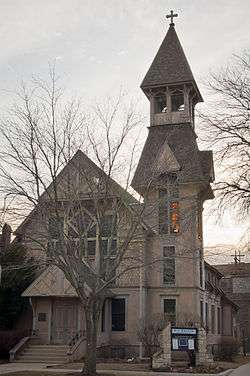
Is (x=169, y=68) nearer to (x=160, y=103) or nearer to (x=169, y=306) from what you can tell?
(x=160, y=103)

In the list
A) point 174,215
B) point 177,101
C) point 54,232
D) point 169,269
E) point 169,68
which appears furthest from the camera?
point 177,101

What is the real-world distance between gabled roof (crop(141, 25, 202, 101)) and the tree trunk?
23.1 metres

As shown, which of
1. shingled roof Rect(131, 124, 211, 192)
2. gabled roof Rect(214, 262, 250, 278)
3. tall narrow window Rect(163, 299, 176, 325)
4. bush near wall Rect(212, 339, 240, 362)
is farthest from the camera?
gabled roof Rect(214, 262, 250, 278)

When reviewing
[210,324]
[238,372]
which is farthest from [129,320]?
[238,372]

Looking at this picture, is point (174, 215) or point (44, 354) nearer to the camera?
point (44, 354)

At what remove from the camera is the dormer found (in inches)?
1544

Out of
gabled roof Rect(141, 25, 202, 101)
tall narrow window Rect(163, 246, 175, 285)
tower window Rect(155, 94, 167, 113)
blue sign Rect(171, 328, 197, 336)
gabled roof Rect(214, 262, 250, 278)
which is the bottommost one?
blue sign Rect(171, 328, 197, 336)

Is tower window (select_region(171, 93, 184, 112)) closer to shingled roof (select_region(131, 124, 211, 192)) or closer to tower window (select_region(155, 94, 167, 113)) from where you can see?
tower window (select_region(155, 94, 167, 113))

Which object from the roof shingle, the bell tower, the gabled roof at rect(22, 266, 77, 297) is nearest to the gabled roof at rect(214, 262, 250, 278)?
Result: the bell tower

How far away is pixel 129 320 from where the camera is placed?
3397cm

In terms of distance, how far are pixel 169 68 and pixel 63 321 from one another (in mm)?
20301

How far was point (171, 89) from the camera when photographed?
39.8 meters

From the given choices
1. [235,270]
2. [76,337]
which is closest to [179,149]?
[76,337]

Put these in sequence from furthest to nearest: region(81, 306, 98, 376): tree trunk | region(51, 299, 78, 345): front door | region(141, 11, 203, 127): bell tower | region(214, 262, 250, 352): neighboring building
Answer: region(214, 262, 250, 352): neighboring building < region(141, 11, 203, 127): bell tower < region(51, 299, 78, 345): front door < region(81, 306, 98, 376): tree trunk
